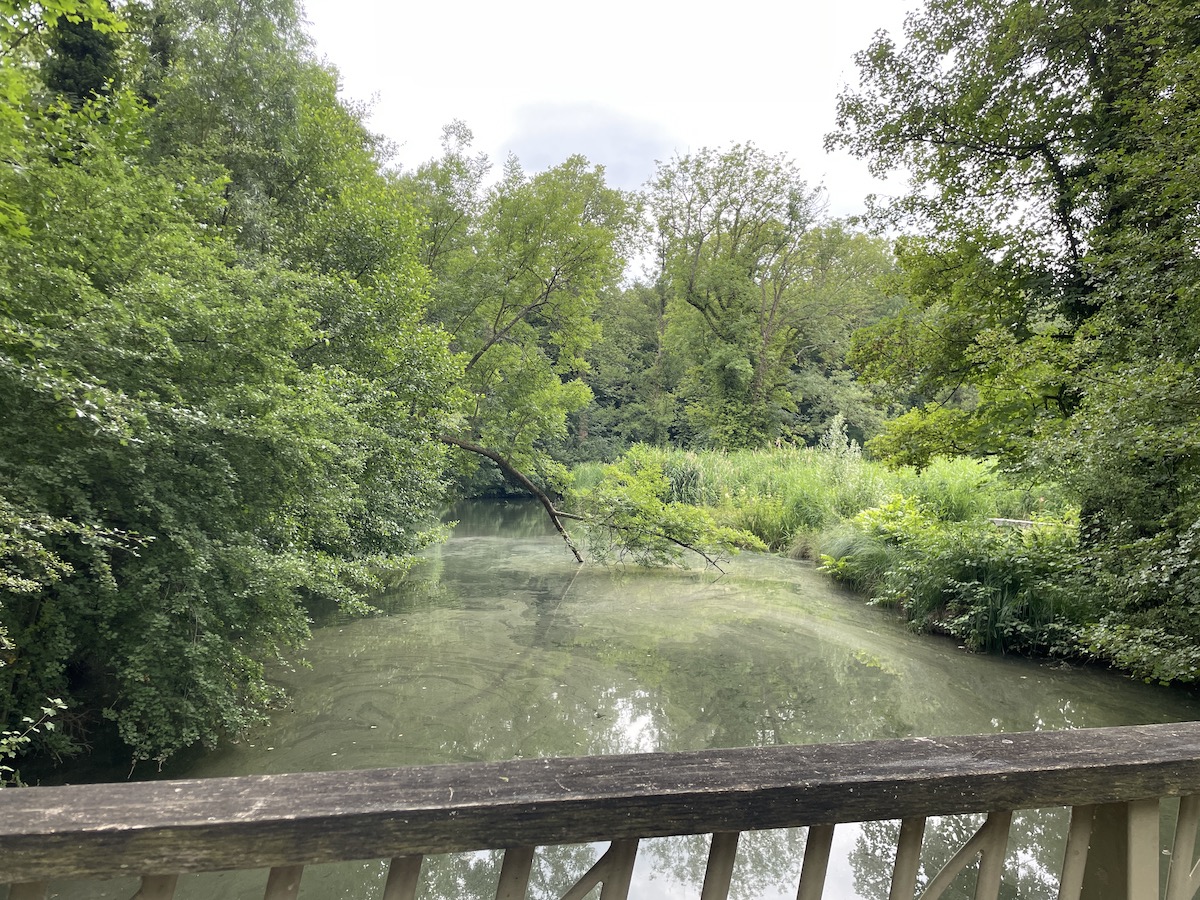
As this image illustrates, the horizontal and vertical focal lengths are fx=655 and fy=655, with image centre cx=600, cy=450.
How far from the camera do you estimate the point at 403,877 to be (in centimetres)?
85

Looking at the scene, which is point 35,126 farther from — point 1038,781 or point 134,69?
point 1038,781

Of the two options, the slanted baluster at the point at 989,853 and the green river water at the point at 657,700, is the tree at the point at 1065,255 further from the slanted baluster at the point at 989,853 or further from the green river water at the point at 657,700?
the slanted baluster at the point at 989,853

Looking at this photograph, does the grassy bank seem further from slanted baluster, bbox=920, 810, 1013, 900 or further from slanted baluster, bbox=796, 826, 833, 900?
slanted baluster, bbox=796, 826, 833, 900

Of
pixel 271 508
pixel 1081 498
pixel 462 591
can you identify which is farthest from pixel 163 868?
pixel 462 591

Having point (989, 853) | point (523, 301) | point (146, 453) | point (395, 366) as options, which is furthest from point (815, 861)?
point (523, 301)

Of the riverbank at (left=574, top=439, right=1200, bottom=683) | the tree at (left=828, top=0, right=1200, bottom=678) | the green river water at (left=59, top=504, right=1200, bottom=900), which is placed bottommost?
the green river water at (left=59, top=504, right=1200, bottom=900)

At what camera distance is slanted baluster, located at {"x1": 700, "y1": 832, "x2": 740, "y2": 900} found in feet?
3.11

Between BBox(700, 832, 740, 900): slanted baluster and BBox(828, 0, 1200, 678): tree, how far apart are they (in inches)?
157

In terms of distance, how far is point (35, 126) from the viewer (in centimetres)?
493

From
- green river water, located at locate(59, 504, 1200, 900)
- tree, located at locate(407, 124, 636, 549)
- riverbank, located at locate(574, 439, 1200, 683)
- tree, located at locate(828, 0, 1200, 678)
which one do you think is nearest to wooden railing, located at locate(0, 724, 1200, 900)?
green river water, located at locate(59, 504, 1200, 900)

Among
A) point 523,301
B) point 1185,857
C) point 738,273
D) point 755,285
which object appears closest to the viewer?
point 1185,857

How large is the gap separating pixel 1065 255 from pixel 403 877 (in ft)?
26.6

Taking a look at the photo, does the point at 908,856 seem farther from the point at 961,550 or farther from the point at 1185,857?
the point at 961,550

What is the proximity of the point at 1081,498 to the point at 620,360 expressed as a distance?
25322 mm
